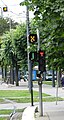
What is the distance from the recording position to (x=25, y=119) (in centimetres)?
1753

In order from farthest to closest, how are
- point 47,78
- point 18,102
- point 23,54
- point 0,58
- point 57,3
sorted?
point 47,78 → point 0,58 → point 23,54 → point 18,102 → point 57,3

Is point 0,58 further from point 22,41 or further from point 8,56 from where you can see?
point 22,41

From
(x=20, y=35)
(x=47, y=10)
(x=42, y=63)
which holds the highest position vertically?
(x=47, y=10)

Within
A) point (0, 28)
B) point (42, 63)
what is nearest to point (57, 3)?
point (42, 63)

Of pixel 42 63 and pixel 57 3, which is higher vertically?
pixel 57 3

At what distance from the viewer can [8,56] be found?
51875 millimetres

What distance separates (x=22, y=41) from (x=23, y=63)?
2477 millimetres

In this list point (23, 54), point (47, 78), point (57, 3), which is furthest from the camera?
point (47, 78)

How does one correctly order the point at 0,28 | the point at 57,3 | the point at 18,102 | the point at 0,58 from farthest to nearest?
the point at 0,28 → the point at 0,58 → the point at 18,102 → the point at 57,3

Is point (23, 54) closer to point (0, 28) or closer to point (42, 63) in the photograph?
point (42, 63)

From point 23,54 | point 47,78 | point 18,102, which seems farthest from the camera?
point 47,78

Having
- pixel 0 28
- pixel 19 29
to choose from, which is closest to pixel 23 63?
pixel 19 29

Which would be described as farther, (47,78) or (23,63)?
(47,78)

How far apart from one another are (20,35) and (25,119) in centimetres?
3261
